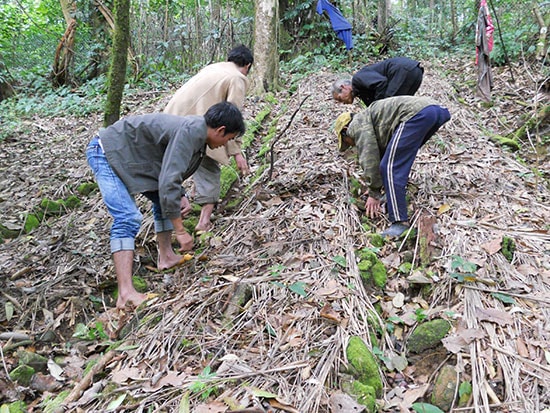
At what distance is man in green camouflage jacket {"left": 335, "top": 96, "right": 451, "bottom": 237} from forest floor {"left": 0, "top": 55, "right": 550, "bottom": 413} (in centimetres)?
24

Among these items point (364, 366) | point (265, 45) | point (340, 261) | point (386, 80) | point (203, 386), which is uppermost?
point (265, 45)

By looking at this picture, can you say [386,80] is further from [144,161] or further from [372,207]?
[144,161]

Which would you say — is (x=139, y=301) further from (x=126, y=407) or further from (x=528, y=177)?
(x=528, y=177)

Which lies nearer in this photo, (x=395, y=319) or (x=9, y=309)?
(x=395, y=319)

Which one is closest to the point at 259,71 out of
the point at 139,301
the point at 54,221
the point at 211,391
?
the point at 54,221

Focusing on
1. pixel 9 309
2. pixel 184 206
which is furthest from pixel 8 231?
pixel 184 206

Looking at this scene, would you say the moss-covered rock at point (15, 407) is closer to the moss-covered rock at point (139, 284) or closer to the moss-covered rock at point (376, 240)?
the moss-covered rock at point (139, 284)

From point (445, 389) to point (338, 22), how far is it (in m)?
11.4

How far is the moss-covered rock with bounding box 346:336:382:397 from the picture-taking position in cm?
220

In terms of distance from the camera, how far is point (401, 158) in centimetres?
361

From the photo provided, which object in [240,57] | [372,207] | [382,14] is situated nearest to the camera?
[372,207]

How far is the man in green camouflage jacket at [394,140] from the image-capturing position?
3598 millimetres

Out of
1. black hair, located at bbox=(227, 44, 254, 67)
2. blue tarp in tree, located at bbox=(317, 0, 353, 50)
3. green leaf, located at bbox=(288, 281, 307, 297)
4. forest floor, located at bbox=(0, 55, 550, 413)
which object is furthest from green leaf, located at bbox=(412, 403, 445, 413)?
blue tarp in tree, located at bbox=(317, 0, 353, 50)

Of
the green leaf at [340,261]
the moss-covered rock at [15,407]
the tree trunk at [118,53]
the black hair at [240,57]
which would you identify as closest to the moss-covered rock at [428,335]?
the green leaf at [340,261]
